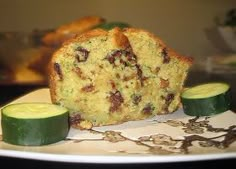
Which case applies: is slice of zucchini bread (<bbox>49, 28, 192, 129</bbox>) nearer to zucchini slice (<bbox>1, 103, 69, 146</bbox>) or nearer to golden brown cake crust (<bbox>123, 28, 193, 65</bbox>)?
golden brown cake crust (<bbox>123, 28, 193, 65</bbox>)

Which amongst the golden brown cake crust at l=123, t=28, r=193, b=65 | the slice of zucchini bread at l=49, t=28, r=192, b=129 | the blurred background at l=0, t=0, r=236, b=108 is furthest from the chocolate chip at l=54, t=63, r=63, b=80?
the blurred background at l=0, t=0, r=236, b=108

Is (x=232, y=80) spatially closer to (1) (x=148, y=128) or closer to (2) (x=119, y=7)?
(1) (x=148, y=128)

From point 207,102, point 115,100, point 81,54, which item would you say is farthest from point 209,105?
point 81,54

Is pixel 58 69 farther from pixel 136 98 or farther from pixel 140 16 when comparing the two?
pixel 140 16

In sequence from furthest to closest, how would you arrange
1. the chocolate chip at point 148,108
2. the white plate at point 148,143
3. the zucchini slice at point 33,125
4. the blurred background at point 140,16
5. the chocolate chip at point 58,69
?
the blurred background at point 140,16 → the chocolate chip at point 148,108 → the chocolate chip at point 58,69 → the zucchini slice at point 33,125 → the white plate at point 148,143

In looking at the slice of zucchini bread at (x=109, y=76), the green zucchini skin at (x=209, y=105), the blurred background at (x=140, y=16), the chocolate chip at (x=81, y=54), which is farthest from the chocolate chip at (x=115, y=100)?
the blurred background at (x=140, y=16)

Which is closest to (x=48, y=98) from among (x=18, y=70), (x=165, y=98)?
(x=165, y=98)

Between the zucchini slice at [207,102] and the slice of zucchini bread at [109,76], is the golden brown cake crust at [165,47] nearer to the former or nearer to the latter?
the slice of zucchini bread at [109,76]

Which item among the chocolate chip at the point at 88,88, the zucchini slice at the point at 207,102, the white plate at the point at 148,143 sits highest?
the chocolate chip at the point at 88,88
